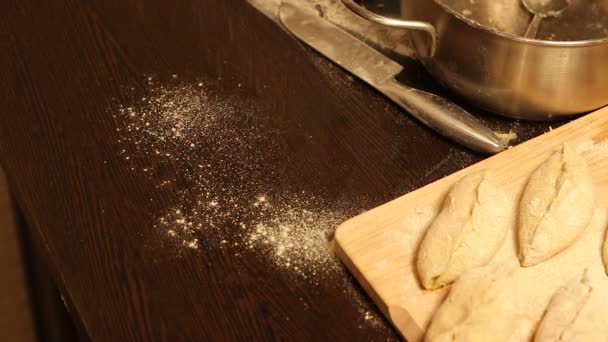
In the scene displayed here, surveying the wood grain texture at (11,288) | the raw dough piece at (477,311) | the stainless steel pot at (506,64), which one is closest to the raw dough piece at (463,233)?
the raw dough piece at (477,311)

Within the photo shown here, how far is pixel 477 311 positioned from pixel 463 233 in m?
0.09

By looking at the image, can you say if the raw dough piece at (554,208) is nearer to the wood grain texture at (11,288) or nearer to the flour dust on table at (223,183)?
the flour dust on table at (223,183)

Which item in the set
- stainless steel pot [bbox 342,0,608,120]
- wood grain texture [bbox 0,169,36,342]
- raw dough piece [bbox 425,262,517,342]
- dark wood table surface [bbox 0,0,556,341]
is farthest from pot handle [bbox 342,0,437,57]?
wood grain texture [bbox 0,169,36,342]

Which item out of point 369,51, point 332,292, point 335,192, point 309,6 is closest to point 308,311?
point 332,292

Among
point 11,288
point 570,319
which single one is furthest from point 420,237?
point 11,288

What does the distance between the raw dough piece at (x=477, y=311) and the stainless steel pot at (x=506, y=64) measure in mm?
256

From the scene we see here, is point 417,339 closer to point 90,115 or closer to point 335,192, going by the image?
point 335,192

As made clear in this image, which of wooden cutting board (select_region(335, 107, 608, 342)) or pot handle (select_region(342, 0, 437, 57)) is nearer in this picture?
wooden cutting board (select_region(335, 107, 608, 342))

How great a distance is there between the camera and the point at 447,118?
0.85 metres

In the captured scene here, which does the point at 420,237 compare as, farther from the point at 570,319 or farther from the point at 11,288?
the point at 11,288

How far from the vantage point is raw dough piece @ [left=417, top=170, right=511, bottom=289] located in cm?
69

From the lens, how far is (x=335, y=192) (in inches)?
32.4

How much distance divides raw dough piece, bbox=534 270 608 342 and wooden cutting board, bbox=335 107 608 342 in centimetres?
2

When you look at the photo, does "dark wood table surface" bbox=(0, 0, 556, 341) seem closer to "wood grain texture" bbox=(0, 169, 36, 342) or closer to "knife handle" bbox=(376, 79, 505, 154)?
"knife handle" bbox=(376, 79, 505, 154)
